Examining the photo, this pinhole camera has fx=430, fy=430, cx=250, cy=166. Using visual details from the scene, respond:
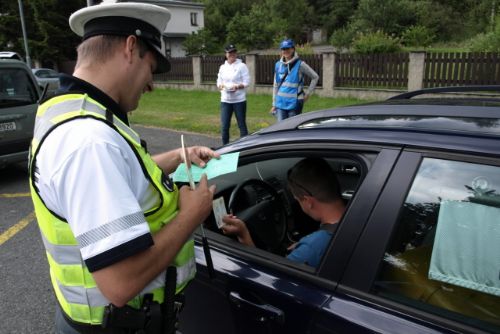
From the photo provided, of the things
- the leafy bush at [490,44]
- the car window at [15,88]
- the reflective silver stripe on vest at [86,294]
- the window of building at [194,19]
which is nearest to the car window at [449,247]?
the reflective silver stripe on vest at [86,294]

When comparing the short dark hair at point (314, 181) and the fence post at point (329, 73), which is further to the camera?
the fence post at point (329, 73)

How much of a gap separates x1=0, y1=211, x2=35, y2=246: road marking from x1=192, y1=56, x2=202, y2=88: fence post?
579 inches

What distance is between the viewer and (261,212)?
2318 mm

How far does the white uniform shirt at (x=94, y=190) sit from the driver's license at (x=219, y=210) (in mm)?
961

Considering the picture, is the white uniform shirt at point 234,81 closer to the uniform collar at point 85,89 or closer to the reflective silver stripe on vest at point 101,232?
the uniform collar at point 85,89

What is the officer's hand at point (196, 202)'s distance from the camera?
1282 mm

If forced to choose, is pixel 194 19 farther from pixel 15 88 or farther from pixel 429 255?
pixel 429 255

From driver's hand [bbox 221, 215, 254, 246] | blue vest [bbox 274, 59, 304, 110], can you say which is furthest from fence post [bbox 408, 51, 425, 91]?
driver's hand [bbox 221, 215, 254, 246]

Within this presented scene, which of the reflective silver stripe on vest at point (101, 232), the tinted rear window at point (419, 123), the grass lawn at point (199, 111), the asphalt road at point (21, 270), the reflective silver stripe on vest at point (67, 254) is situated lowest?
the asphalt road at point (21, 270)

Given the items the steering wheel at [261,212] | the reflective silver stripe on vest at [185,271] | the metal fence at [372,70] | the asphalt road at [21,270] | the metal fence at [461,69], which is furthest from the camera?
the metal fence at [372,70]

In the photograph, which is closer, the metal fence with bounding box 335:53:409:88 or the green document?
the green document

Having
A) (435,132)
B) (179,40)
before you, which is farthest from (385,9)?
(435,132)

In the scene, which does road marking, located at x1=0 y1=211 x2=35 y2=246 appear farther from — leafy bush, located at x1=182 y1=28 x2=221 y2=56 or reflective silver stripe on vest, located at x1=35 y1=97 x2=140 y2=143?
leafy bush, located at x1=182 y1=28 x2=221 y2=56

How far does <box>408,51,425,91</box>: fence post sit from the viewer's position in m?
12.9
